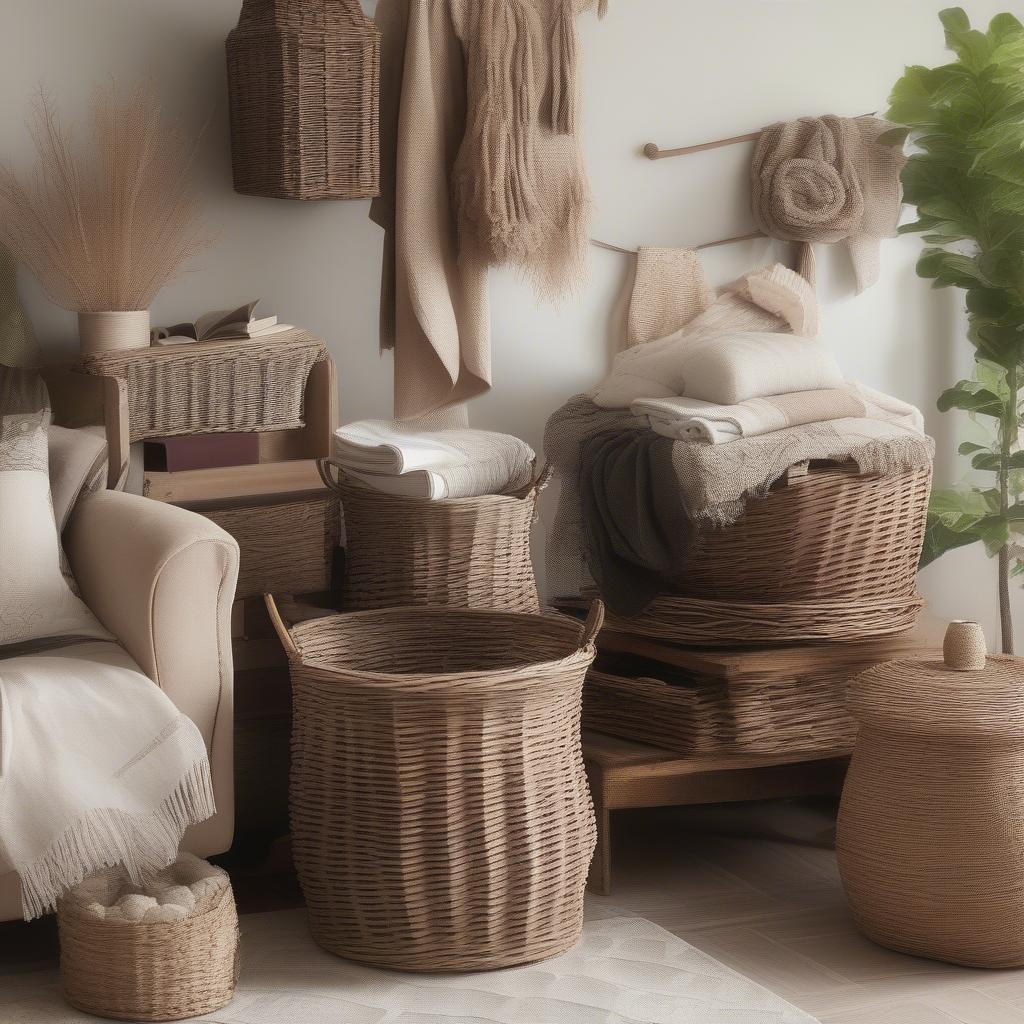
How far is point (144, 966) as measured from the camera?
2000mm

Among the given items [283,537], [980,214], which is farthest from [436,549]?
[980,214]

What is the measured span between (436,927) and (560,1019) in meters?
0.24

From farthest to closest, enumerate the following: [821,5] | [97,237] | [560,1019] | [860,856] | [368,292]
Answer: [821,5]
[368,292]
[97,237]
[860,856]
[560,1019]

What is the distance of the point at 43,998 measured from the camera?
82.4 inches

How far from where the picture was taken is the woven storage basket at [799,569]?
2600 millimetres

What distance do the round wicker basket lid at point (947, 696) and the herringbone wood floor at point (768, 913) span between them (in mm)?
374

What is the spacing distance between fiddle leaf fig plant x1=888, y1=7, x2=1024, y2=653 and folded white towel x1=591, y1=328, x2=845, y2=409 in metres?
0.48

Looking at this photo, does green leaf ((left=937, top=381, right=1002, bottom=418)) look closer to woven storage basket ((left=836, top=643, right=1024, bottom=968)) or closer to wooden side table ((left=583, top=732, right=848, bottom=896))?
wooden side table ((left=583, top=732, right=848, bottom=896))

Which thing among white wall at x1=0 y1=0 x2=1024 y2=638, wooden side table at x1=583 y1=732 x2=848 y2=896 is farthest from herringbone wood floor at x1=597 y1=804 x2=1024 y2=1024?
white wall at x1=0 y1=0 x2=1024 y2=638

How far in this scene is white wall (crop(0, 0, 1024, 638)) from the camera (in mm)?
2807

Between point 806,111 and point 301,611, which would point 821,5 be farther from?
point 301,611

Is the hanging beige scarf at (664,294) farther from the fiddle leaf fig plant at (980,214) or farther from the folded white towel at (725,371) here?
the fiddle leaf fig plant at (980,214)

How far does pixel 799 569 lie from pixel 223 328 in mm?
1148

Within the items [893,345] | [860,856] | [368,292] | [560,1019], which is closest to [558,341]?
[368,292]
